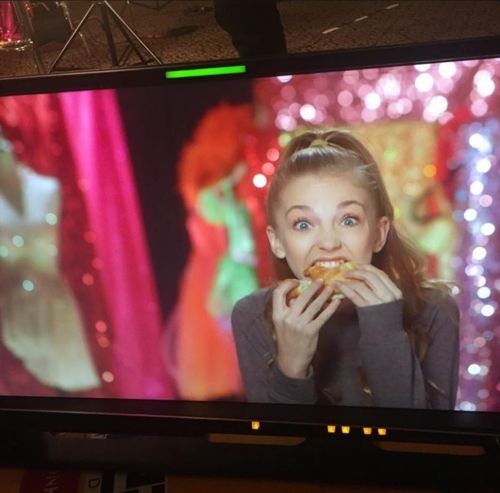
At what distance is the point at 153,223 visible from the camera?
0.67 m

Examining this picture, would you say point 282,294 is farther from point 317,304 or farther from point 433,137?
point 433,137

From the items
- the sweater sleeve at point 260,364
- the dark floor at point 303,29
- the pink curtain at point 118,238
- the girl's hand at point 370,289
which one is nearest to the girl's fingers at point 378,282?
the girl's hand at point 370,289

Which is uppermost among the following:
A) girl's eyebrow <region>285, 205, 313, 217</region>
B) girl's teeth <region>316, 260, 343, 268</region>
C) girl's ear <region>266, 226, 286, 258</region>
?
girl's eyebrow <region>285, 205, 313, 217</region>

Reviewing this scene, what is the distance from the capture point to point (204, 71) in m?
0.62

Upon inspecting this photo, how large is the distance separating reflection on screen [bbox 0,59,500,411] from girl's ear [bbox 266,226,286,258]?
0.01 meters

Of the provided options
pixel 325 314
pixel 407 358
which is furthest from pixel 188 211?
pixel 407 358

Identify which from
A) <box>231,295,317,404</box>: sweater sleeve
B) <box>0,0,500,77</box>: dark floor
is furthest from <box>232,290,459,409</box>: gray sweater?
<box>0,0,500,77</box>: dark floor

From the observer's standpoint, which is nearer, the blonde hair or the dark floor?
the blonde hair

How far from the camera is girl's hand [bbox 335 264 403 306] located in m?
0.65

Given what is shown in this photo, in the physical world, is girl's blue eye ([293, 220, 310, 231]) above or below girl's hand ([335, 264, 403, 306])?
above

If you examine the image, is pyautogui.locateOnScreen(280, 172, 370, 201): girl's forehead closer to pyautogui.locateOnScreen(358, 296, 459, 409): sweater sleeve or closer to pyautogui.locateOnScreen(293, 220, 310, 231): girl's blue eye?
pyautogui.locateOnScreen(293, 220, 310, 231): girl's blue eye

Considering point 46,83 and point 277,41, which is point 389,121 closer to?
point 46,83


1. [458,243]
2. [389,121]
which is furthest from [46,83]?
[458,243]

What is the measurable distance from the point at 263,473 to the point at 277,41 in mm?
1738
